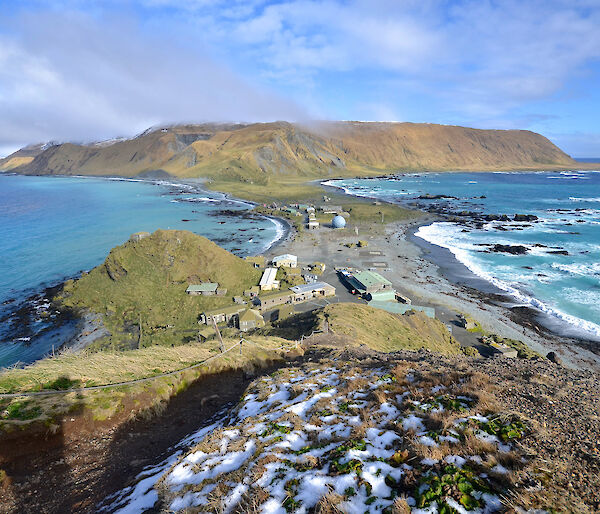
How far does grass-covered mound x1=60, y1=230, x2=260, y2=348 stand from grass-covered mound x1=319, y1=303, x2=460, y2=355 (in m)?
16.4

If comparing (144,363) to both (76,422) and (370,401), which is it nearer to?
(76,422)

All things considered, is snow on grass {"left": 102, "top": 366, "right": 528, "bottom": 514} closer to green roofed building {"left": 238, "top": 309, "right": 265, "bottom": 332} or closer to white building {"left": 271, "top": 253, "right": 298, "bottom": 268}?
green roofed building {"left": 238, "top": 309, "right": 265, "bottom": 332}

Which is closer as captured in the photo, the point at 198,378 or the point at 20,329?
the point at 198,378

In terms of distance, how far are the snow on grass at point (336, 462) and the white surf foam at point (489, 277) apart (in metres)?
39.1

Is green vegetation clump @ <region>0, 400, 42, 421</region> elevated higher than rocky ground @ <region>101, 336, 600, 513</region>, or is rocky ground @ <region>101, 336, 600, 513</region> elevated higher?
rocky ground @ <region>101, 336, 600, 513</region>

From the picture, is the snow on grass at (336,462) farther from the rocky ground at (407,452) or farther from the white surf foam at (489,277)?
the white surf foam at (489,277)

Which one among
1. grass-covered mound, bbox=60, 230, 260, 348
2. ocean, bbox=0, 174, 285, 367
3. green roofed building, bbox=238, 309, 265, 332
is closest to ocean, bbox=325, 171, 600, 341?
green roofed building, bbox=238, 309, 265, 332

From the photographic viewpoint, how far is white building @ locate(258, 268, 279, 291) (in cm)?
4247

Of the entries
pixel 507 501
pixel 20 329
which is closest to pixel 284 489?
pixel 507 501

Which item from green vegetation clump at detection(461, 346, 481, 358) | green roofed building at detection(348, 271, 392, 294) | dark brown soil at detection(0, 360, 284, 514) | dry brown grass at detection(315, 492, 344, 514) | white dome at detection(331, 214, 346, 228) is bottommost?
green vegetation clump at detection(461, 346, 481, 358)

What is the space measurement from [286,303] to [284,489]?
34138mm

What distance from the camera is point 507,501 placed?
472cm

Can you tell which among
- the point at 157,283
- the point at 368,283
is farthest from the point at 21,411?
the point at 368,283

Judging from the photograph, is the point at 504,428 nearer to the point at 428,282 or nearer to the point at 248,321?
the point at 248,321
